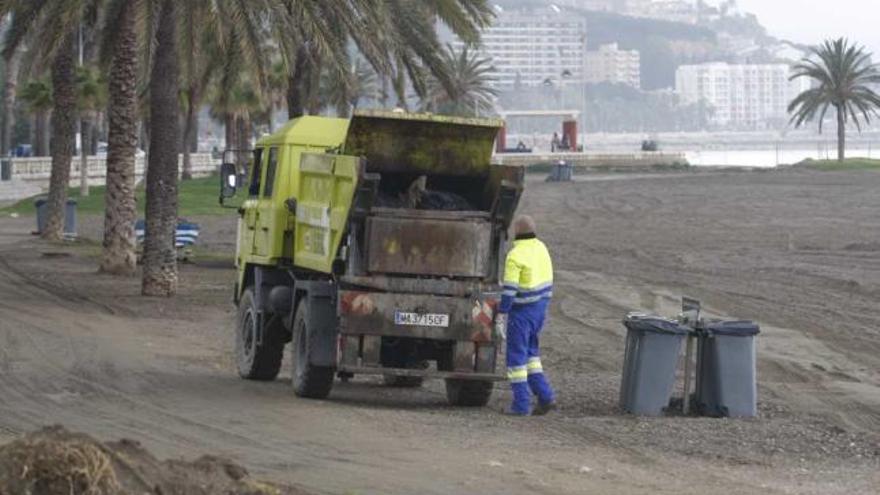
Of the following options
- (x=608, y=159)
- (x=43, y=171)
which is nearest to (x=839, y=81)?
(x=608, y=159)

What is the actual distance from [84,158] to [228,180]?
5076cm

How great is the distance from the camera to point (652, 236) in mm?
47969

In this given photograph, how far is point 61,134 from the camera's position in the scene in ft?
141

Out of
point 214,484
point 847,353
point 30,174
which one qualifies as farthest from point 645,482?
point 30,174

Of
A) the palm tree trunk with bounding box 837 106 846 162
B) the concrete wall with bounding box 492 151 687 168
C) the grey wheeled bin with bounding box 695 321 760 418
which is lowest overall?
the grey wheeled bin with bounding box 695 321 760 418

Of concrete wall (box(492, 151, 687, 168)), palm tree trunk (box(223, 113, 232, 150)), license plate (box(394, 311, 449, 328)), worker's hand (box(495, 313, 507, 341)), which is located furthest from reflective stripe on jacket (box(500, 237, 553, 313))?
concrete wall (box(492, 151, 687, 168))

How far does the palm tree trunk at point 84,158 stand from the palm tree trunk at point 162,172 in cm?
3901

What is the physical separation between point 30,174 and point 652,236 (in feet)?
130

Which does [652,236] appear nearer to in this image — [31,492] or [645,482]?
[645,482]

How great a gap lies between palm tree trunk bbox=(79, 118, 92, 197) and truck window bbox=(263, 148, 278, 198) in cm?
5073

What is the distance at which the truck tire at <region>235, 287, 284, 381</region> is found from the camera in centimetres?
1903

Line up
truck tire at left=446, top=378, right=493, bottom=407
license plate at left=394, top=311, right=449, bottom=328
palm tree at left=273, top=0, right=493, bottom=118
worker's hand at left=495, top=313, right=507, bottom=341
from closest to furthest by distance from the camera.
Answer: license plate at left=394, top=311, right=449, bottom=328 → worker's hand at left=495, top=313, right=507, bottom=341 → truck tire at left=446, top=378, right=493, bottom=407 → palm tree at left=273, top=0, right=493, bottom=118

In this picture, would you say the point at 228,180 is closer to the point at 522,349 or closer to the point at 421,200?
the point at 421,200

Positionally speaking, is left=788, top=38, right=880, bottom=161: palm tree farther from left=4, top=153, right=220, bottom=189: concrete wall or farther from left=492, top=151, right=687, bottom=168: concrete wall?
left=4, top=153, right=220, bottom=189: concrete wall
